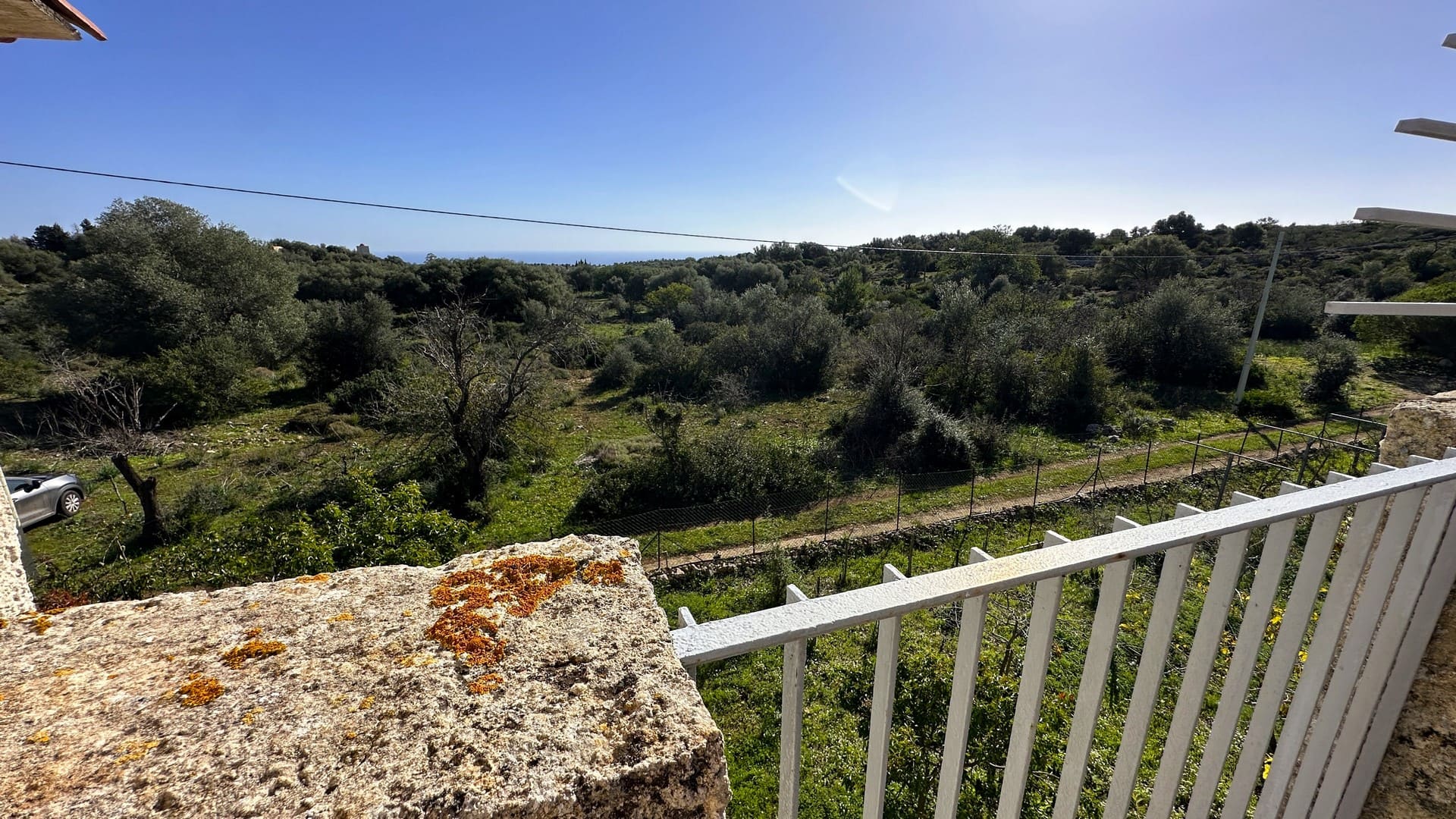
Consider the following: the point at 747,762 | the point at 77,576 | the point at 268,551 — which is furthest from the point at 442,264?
the point at 747,762

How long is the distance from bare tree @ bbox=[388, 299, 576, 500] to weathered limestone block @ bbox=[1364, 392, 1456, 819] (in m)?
11.9

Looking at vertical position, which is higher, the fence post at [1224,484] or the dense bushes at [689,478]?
the fence post at [1224,484]

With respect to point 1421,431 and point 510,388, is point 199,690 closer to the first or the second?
point 1421,431

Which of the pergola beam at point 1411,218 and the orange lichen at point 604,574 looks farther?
the pergola beam at point 1411,218

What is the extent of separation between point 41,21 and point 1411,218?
3552mm

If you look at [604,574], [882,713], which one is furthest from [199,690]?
[882,713]

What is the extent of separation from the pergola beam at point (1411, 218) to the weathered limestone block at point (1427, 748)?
99cm

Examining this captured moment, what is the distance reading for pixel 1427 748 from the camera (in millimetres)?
1496

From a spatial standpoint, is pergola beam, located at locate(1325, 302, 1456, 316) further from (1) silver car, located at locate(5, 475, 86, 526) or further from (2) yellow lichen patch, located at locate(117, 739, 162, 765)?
(1) silver car, located at locate(5, 475, 86, 526)

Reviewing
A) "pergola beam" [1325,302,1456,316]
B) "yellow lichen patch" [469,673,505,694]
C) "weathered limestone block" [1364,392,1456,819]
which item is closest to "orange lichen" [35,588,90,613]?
"yellow lichen patch" [469,673,505,694]

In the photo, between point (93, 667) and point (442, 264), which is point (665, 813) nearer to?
point (93, 667)

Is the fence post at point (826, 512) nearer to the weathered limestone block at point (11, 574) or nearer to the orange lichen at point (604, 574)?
the orange lichen at point (604, 574)

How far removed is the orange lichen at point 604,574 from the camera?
0.97 metres

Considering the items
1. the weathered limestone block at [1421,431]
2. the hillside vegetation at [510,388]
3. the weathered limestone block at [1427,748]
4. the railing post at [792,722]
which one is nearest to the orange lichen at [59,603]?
the railing post at [792,722]
